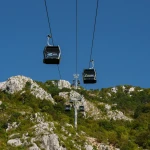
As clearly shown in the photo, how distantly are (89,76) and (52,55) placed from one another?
9.09 m

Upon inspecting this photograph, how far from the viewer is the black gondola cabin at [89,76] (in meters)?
30.9

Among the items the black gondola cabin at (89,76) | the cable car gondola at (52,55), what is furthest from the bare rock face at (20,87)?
the cable car gondola at (52,55)

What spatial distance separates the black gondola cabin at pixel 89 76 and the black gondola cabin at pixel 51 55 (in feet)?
28.9

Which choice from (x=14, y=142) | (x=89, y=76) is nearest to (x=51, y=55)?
(x=89, y=76)

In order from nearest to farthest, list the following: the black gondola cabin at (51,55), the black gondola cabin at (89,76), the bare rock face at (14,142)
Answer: the black gondola cabin at (51,55) → the black gondola cabin at (89,76) → the bare rock face at (14,142)

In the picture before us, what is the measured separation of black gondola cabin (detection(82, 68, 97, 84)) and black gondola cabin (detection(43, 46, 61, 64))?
28.9ft

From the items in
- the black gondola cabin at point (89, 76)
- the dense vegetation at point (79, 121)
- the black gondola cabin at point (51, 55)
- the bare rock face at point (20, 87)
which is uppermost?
the bare rock face at point (20, 87)

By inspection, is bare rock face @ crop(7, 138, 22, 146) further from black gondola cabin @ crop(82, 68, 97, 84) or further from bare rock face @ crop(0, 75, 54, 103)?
bare rock face @ crop(0, 75, 54, 103)

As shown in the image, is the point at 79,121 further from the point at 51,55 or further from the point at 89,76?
the point at 51,55

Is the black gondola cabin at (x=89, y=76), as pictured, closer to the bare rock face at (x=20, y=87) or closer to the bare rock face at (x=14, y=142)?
the bare rock face at (x=14, y=142)

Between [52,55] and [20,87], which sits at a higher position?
[20,87]

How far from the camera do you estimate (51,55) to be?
22.3 meters

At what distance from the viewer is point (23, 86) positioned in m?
99.1

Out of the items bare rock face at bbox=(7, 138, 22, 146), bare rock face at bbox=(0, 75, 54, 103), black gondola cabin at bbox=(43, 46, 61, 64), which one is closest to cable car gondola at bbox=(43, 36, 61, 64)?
black gondola cabin at bbox=(43, 46, 61, 64)
